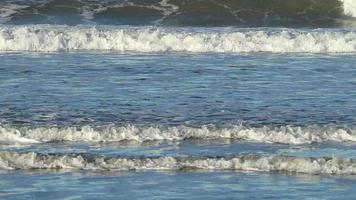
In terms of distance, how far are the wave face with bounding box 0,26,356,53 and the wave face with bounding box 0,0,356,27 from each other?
4.05 m

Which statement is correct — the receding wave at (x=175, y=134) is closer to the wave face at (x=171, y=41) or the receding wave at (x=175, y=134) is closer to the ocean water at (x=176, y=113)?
the ocean water at (x=176, y=113)

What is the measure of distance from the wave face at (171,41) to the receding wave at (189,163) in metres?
10.6

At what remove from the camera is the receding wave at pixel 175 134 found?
35.4 feet

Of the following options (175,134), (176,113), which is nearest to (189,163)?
(175,134)

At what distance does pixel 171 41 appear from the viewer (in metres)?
21.0

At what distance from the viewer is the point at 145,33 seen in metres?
21.7

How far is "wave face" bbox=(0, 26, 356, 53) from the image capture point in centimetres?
2045

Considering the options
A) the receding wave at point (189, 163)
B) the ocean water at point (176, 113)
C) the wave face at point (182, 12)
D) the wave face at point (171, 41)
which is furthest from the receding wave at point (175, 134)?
the wave face at point (182, 12)

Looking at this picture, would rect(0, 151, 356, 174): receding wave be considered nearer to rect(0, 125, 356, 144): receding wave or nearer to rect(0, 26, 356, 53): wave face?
rect(0, 125, 356, 144): receding wave

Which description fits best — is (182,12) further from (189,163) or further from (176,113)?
(189,163)

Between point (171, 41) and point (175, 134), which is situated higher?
point (171, 41)

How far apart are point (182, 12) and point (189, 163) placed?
17761 mm

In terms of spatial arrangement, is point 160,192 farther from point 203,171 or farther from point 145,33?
point 145,33

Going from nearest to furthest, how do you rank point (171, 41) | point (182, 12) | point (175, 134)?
point (175, 134) < point (171, 41) < point (182, 12)
